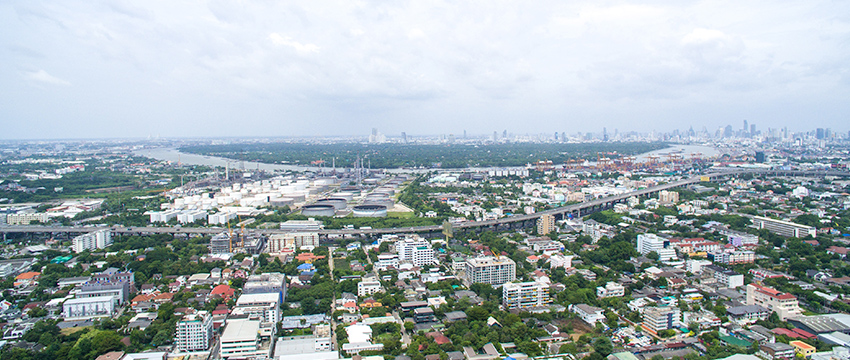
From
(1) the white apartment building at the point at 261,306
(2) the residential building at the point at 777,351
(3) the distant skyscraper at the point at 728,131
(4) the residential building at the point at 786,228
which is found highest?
(3) the distant skyscraper at the point at 728,131

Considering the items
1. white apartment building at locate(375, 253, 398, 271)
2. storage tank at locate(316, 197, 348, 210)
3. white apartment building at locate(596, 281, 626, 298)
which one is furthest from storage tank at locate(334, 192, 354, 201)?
white apartment building at locate(596, 281, 626, 298)

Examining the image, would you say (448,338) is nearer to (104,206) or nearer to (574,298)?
(574,298)

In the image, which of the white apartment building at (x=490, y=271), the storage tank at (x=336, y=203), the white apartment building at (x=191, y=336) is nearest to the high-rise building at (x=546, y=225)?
the white apartment building at (x=490, y=271)

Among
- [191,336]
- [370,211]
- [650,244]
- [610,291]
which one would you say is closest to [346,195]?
[370,211]

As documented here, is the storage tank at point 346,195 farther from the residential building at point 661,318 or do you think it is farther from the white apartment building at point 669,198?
the residential building at point 661,318

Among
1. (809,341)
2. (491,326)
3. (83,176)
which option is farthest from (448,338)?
(83,176)
